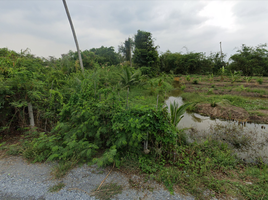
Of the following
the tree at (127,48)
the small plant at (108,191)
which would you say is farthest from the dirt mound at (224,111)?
the tree at (127,48)

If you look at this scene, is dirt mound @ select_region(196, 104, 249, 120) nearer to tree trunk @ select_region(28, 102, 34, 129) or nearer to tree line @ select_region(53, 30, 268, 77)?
tree trunk @ select_region(28, 102, 34, 129)

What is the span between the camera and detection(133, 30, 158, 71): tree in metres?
16.0

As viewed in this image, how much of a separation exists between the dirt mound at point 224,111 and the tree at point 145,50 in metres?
10.6

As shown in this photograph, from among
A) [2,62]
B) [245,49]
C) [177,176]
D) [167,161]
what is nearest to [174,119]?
[167,161]

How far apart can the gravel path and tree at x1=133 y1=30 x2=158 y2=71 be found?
49.1 feet

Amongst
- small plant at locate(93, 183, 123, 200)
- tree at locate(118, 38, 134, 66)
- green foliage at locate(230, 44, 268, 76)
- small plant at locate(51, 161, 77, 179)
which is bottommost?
small plant at locate(93, 183, 123, 200)

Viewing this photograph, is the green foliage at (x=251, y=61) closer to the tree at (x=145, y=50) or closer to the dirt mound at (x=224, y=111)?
the tree at (x=145, y=50)

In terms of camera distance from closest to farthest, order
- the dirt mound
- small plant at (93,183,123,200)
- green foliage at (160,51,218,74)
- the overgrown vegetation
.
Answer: small plant at (93,183,123,200) < the overgrown vegetation < the dirt mound < green foliage at (160,51,218,74)

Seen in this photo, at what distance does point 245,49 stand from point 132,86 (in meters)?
17.6

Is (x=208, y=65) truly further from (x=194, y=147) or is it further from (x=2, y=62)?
(x=2, y=62)

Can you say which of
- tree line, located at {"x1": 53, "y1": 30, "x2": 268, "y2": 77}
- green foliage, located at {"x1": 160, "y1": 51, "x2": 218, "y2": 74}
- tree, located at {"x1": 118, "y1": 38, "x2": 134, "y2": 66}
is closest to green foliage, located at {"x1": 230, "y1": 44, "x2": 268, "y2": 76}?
tree line, located at {"x1": 53, "y1": 30, "x2": 268, "y2": 77}

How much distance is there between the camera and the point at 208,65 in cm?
2136

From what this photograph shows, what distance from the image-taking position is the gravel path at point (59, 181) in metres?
1.90

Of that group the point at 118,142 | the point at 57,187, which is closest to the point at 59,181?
the point at 57,187
